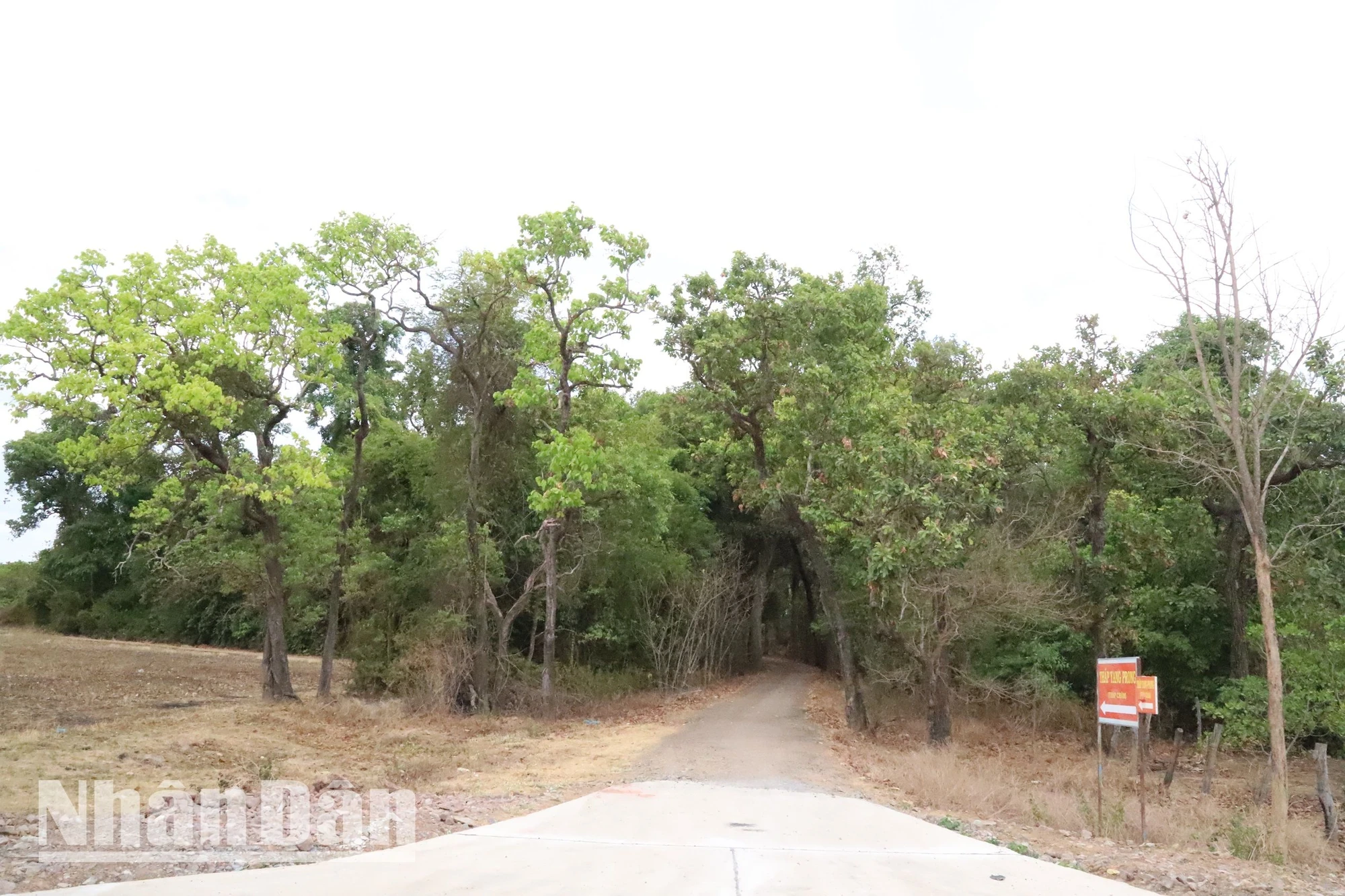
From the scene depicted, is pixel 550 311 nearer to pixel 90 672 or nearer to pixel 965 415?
pixel 965 415

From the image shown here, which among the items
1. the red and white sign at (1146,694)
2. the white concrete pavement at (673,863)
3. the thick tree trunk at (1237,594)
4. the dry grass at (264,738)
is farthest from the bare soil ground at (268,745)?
the thick tree trunk at (1237,594)

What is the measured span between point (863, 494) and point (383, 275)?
1137cm

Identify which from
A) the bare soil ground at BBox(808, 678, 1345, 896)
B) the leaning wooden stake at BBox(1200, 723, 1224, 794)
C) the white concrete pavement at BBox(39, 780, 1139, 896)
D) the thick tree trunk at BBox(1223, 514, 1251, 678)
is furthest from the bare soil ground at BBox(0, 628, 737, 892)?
the thick tree trunk at BBox(1223, 514, 1251, 678)

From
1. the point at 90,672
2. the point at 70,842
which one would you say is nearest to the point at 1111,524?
the point at 70,842

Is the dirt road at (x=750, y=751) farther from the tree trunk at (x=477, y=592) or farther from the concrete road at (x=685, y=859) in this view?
the tree trunk at (x=477, y=592)

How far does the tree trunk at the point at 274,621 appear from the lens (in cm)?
1983

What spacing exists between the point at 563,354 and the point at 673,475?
728 cm

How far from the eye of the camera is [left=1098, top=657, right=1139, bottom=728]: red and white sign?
9836 mm

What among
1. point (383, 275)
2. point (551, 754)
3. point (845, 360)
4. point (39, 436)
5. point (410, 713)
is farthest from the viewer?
point (39, 436)

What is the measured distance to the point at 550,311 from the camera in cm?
2003

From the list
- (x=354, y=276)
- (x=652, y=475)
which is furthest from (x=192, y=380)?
(x=652, y=475)

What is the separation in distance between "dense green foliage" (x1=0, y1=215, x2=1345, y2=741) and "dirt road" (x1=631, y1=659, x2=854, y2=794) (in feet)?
7.40

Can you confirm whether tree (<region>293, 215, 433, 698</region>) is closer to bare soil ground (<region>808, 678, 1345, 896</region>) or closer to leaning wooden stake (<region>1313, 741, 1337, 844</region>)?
bare soil ground (<region>808, 678, 1345, 896</region>)

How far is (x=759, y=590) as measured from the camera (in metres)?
33.0
